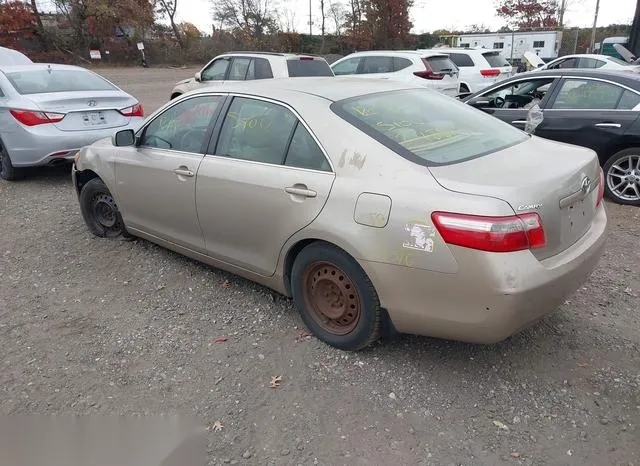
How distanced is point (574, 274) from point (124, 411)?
7.95 ft

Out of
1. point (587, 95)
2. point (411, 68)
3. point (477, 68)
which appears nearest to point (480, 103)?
point (587, 95)

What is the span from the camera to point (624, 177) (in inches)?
236

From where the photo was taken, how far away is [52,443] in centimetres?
263

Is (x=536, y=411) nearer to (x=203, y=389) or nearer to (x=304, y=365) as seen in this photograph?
(x=304, y=365)

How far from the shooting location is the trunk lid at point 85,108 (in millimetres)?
6730

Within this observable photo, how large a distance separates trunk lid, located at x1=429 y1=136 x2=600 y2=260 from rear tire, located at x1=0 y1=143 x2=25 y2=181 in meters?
6.37

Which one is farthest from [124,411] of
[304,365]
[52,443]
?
[304,365]

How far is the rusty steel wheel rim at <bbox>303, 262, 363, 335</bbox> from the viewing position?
3.08 m

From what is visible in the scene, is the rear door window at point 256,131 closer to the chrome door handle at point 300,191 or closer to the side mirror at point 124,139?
the chrome door handle at point 300,191

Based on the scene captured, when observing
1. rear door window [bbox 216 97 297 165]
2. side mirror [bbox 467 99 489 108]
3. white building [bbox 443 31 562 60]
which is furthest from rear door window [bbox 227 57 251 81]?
white building [bbox 443 31 562 60]

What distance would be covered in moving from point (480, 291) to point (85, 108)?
6024 millimetres

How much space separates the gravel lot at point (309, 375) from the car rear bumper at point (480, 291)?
42 cm

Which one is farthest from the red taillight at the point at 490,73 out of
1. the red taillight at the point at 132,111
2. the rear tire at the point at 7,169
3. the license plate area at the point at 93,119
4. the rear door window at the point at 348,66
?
the rear tire at the point at 7,169

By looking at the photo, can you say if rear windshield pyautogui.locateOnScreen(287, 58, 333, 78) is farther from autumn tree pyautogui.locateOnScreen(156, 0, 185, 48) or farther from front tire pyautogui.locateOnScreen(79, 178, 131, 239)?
autumn tree pyautogui.locateOnScreen(156, 0, 185, 48)
